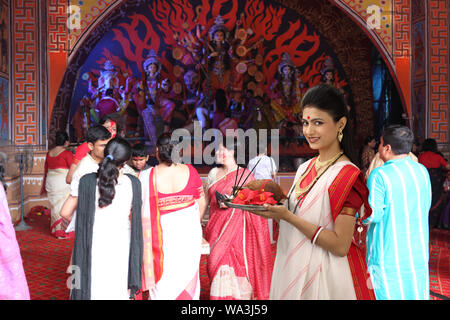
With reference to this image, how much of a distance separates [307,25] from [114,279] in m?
7.68

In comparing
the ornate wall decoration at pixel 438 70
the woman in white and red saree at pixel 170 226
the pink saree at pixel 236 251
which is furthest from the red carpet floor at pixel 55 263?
the ornate wall decoration at pixel 438 70

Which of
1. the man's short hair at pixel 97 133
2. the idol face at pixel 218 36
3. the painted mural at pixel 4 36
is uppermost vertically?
the idol face at pixel 218 36

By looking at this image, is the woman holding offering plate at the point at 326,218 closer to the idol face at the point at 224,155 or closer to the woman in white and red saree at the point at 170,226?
the woman in white and red saree at the point at 170,226

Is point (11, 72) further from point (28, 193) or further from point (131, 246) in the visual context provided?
point (131, 246)

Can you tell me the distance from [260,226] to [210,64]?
613 cm

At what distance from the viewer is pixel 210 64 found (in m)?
8.99

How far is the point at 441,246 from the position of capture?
5.27 metres

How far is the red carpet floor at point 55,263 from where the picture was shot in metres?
3.65

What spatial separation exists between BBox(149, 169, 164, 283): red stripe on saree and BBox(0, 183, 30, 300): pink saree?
96cm

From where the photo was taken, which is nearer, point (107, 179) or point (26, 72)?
point (107, 179)

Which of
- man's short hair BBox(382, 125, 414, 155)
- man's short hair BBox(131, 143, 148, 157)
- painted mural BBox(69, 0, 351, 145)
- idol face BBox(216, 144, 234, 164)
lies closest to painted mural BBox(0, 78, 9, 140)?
painted mural BBox(69, 0, 351, 145)

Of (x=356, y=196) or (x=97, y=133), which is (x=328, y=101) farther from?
(x=97, y=133)

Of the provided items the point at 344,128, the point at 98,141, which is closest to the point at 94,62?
the point at 98,141

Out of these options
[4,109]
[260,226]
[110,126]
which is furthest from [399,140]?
[4,109]
